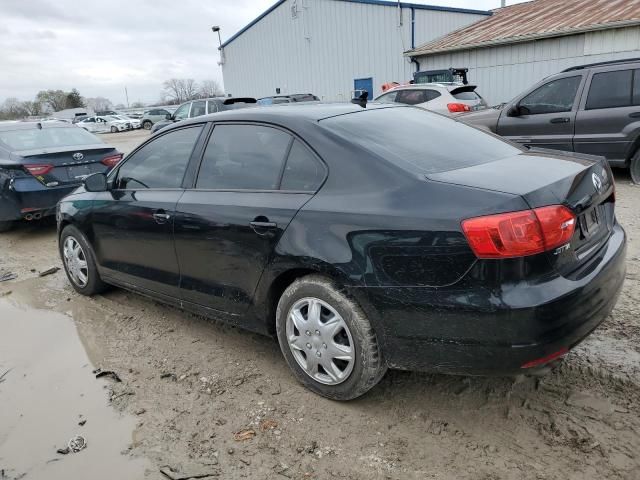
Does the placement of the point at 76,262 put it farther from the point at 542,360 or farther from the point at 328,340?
the point at 542,360

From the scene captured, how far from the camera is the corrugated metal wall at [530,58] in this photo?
1438cm

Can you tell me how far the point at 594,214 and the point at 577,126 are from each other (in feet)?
19.3

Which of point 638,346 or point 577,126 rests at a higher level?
point 577,126

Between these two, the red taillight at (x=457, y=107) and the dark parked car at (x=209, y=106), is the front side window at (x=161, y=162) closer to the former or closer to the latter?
the red taillight at (x=457, y=107)

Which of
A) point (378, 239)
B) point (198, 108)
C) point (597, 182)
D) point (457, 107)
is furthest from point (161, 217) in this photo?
point (198, 108)

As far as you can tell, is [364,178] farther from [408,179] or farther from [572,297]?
[572,297]

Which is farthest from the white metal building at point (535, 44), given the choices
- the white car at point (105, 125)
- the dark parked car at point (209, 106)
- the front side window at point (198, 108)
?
the white car at point (105, 125)

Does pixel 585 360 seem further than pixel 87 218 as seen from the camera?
No

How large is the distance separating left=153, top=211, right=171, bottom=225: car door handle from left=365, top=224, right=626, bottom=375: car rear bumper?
5.51ft

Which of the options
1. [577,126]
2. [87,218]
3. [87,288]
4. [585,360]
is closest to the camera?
[585,360]

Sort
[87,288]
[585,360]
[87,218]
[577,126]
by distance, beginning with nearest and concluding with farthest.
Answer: [585,360], [87,218], [87,288], [577,126]

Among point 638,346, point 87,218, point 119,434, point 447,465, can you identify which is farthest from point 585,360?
point 87,218

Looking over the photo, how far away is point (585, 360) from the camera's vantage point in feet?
10.1

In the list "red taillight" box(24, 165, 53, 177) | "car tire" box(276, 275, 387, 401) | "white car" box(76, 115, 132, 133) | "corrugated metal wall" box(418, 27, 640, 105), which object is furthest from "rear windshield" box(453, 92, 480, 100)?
"white car" box(76, 115, 132, 133)
